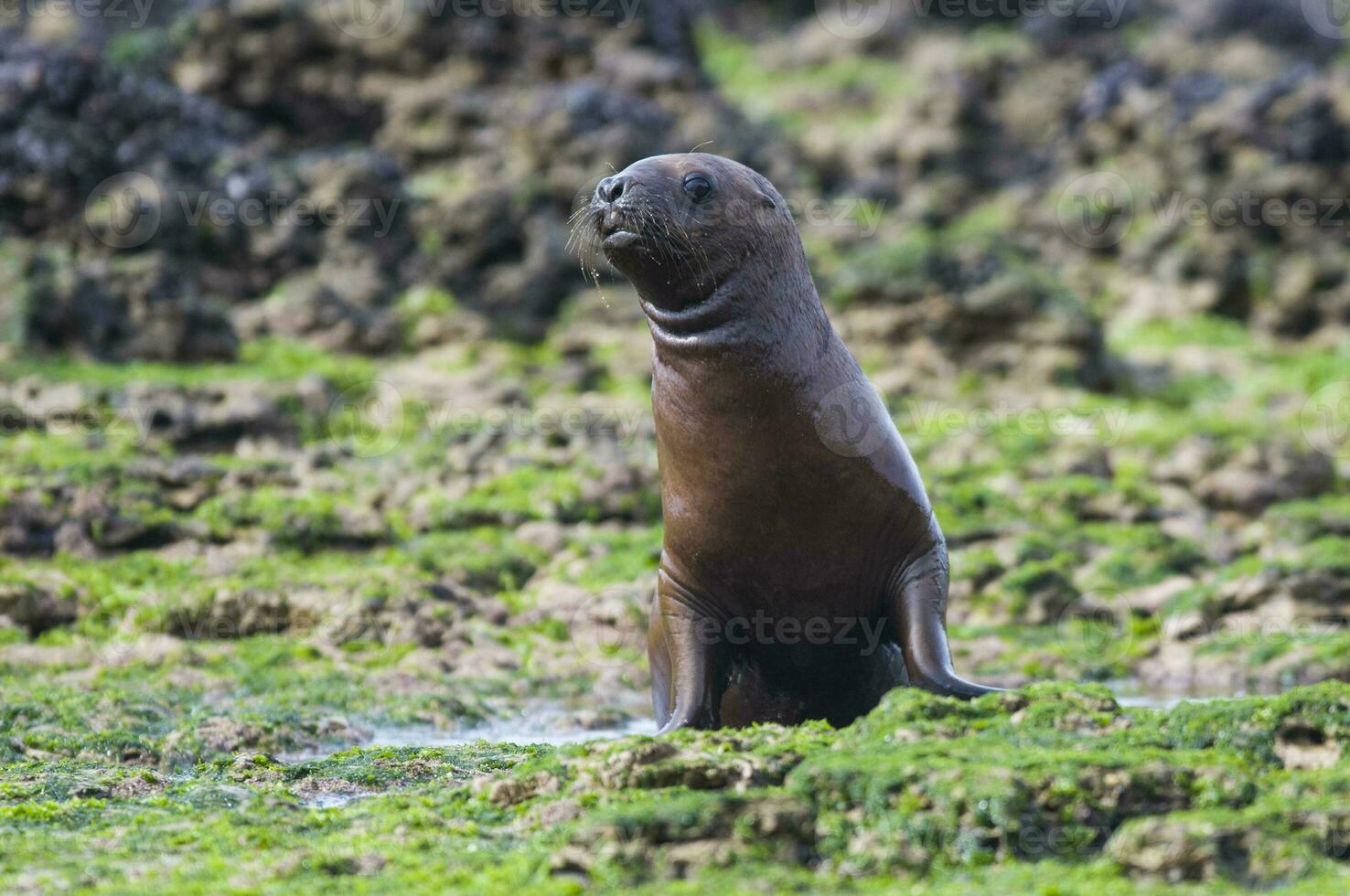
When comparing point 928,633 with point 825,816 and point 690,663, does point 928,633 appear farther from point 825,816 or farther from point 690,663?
point 825,816

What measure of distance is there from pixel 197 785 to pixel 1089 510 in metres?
10.3

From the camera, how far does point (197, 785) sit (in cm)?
545

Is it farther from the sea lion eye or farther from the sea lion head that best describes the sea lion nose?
the sea lion eye

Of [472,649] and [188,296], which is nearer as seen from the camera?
[472,649]

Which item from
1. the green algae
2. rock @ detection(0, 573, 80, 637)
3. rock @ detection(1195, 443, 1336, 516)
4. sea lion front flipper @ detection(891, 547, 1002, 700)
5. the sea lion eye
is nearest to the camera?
the green algae

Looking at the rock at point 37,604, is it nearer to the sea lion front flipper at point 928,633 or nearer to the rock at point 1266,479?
the sea lion front flipper at point 928,633

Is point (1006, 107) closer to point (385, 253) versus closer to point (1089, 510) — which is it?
point (385, 253)

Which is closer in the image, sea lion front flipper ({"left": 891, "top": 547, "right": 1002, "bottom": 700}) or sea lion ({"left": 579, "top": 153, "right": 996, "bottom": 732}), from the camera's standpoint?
sea lion front flipper ({"left": 891, "top": 547, "right": 1002, "bottom": 700})

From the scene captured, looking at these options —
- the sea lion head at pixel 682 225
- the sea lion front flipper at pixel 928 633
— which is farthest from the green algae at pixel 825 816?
the sea lion head at pixel 682 225

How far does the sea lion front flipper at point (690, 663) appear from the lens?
602 cm

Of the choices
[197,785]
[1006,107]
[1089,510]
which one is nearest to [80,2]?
[1006,107]

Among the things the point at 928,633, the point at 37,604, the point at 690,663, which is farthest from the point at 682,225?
the point at 37,604

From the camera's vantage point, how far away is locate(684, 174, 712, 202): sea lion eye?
6.05 meters

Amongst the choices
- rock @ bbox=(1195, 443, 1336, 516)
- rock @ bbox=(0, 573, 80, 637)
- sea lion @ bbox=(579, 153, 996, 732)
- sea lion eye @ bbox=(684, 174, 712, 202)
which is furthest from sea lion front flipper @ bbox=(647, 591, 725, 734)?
rock @ bbox=(1195, 443, 1336, 516)
